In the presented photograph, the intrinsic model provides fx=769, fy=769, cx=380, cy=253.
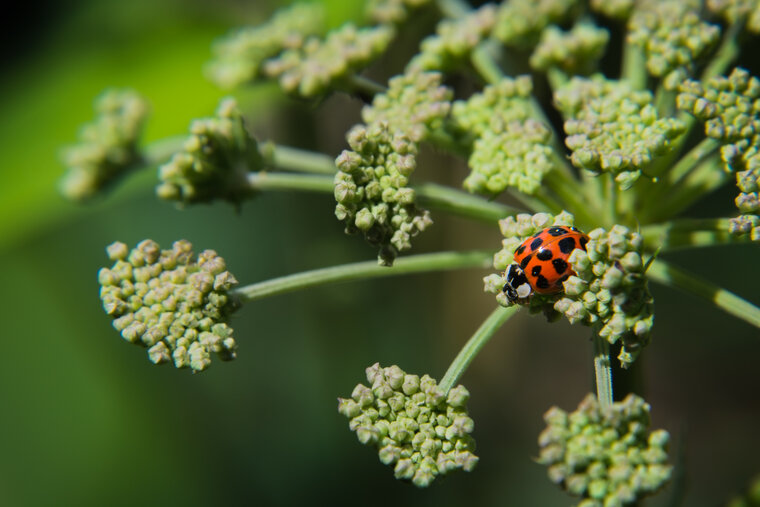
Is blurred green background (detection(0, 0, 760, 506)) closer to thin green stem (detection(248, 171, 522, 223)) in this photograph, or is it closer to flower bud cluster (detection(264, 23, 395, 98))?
flower bud cluster (detection(264, 23, 395, 98))

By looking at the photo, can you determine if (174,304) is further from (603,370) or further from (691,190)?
(691,190)

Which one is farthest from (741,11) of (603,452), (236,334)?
(236,334)

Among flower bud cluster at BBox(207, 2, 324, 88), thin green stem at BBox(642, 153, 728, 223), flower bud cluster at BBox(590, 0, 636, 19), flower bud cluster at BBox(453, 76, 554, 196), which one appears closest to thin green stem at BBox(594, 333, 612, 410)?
flower bud cluster at BBox(453, 76, 554, 196)

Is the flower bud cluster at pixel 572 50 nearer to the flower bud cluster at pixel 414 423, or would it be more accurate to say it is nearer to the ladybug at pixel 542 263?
the ladybug at pixel 542 263

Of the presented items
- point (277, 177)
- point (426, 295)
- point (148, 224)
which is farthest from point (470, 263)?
point (148, 224)

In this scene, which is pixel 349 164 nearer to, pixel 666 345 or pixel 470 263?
pixel 470 263
